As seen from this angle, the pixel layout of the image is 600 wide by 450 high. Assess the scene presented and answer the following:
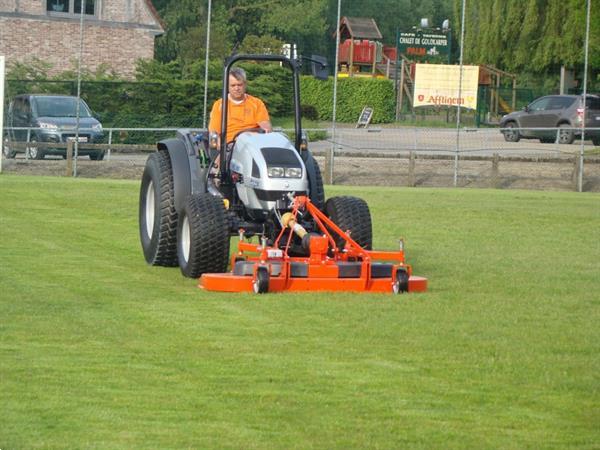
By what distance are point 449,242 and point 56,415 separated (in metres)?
Result: 10.6

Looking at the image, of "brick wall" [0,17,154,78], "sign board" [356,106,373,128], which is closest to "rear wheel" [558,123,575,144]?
"sign board" [356,106,373,128]

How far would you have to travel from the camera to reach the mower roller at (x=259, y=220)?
38.1 ft

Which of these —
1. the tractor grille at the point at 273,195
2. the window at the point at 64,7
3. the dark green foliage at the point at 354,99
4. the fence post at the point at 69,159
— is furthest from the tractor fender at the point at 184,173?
the window at the point at 64,7

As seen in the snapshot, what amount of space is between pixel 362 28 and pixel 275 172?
31.7 metres

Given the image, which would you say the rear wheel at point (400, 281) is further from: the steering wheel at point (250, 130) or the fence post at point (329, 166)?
the fence post at point (329, 166)

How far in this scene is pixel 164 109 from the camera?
36250 millimetres

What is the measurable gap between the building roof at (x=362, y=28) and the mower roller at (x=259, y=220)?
2711cm

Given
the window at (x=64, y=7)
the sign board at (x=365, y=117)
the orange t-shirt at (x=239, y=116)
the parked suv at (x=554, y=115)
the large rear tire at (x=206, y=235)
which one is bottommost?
the large rear tire at (x=206, y=235)

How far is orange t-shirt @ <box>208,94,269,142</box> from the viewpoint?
44.1 ft

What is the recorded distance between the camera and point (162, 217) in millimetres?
13500

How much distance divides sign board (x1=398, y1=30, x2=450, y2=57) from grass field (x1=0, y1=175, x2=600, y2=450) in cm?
2812

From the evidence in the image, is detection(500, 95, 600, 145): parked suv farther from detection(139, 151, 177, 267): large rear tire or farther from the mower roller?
the mower roller

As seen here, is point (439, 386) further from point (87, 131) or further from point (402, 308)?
point (87, 131)

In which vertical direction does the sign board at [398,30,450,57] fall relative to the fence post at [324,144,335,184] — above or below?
above
